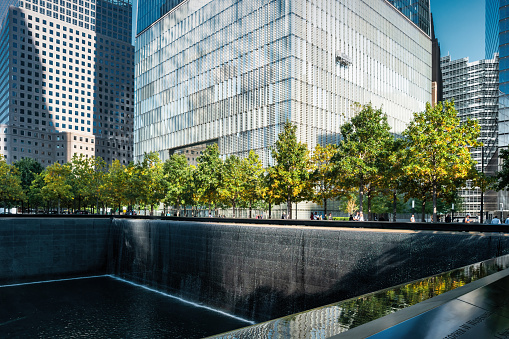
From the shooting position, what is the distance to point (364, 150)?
3512 cm

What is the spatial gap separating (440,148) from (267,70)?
113ft

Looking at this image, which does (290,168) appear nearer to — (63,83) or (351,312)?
(351,312)

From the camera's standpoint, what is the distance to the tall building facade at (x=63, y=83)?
143875 mm

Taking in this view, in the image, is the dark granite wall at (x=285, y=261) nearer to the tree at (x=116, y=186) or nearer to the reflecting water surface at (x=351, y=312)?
the reflecting water surface at (x=351, y=312)

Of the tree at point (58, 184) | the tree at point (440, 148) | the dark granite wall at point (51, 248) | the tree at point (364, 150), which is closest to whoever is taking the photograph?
the dark granite wall at point (51, 248)

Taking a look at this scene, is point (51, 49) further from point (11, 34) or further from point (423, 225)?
point (423, 225)

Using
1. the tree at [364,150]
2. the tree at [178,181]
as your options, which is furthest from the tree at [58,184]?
the tree at [364,150]

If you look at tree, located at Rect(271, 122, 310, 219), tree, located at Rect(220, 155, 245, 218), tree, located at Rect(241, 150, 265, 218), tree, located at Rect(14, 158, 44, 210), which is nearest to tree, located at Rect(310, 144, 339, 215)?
tree, located at Rect(271, 122, 310, 219)

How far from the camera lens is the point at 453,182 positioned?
34719 mm

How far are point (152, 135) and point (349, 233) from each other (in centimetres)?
7332

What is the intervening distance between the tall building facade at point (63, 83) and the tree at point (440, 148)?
141 m

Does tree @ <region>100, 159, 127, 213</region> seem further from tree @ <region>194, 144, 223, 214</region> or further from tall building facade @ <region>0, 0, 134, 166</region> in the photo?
tall building facade @ <region>0, 0, 134, 166</region>

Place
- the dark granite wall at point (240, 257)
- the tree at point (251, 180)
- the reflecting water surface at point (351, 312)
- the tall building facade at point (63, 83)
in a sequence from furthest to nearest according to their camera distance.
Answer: the tall building facade at point (63, 83)
the tree at point (251, 180)
the dark granite wall at point (240, 257)
the reflecting water surface at point (351, 312)

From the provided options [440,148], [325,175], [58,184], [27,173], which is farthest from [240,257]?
[27,173]
